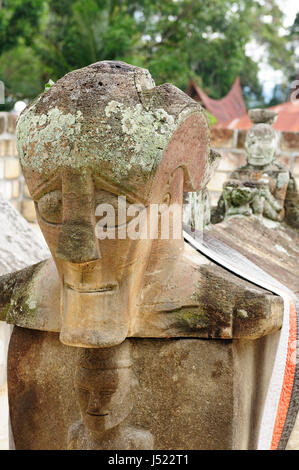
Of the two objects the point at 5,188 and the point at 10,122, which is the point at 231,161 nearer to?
the point at 10,122

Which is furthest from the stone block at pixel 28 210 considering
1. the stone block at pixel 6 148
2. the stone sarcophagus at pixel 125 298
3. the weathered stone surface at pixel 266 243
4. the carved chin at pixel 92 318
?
the carved chin at pixel 92 318

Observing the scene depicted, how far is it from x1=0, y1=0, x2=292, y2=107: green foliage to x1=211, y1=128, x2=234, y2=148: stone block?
2562mm

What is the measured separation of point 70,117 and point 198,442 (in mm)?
916

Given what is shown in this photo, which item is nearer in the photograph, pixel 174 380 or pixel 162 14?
pixel 174 380

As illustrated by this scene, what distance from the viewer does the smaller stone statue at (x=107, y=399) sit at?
143 cm

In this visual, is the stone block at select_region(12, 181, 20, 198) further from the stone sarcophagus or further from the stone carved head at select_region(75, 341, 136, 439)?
the stone carved head at select_region(75, 341, 136, 439)

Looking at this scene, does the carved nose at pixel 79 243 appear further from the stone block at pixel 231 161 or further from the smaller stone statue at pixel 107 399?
the stone block at pixel 231 161

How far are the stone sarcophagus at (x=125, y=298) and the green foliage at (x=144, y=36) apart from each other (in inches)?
303

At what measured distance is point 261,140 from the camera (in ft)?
9.80

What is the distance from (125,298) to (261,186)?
1571mm

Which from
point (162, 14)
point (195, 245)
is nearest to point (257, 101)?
point (162, 14)

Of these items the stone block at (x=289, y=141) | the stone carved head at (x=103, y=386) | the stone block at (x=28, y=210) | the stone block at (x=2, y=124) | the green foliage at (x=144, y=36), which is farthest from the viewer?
the green foliage at (x=144, y=36)

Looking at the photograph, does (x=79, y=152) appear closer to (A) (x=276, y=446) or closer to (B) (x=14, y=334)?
(B) (x=14, y=334)

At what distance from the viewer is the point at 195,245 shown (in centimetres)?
168
